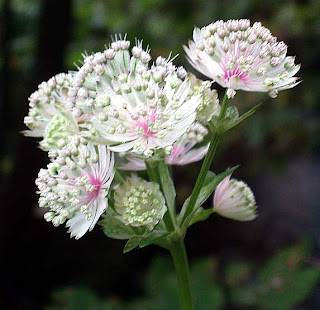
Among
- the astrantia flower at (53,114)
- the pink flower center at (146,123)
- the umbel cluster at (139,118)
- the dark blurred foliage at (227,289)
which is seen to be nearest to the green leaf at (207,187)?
the umbel cluster at (139,118)

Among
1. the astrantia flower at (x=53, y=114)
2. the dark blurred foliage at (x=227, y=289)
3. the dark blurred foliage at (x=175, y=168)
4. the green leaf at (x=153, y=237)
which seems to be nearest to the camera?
the green leaf at (x=153, y=237)

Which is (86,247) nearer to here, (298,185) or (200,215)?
(298,185)

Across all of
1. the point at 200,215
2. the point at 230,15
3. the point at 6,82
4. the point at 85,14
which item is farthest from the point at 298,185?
the point at 200,215

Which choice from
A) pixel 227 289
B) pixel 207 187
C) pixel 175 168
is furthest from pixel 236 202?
pixel 175 168

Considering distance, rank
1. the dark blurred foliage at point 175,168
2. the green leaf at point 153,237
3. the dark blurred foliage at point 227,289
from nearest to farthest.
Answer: the green leaf at point 153,237 < the dark blurred foliage at point 227,289 < the dark blurred foliage at point 175,168

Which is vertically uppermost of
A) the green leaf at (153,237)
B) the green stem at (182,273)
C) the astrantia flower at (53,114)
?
the astrantia flower at (53,114)

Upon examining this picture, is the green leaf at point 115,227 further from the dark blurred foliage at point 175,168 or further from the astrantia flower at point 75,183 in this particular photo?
the dark blurred foliage at point 175,168
